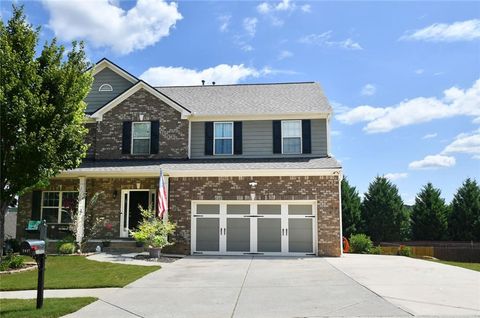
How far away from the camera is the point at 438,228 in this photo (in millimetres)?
27562

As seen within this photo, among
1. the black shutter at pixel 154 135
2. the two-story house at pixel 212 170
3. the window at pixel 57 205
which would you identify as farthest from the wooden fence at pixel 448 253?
the window at pixel 57 205

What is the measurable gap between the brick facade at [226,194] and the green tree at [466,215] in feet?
47.7

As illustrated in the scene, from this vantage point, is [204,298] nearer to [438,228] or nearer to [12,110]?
[12,110]

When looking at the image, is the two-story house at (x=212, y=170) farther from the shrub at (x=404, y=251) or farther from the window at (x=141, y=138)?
the shrub at (x=404, y=251)

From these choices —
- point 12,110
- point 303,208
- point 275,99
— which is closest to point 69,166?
point 12,110

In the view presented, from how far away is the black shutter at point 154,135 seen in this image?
1970cm

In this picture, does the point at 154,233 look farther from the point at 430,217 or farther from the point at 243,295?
the point at 430,217

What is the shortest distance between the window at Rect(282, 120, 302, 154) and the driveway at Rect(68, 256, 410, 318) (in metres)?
7.24

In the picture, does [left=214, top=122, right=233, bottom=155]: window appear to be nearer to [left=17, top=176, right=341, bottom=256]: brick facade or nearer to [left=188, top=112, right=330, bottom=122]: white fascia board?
[left=188, top=112, right=330, bottom=122]: white fascia board

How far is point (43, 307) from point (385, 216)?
2405 cm

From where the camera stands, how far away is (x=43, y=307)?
8.03 m

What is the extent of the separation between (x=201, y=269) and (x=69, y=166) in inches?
223

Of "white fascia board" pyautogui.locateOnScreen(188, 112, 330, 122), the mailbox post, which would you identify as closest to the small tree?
"white fascia board" pyautogui.locateOnScreen(188, 112, 330, 122)

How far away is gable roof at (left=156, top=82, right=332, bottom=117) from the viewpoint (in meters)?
20.1
